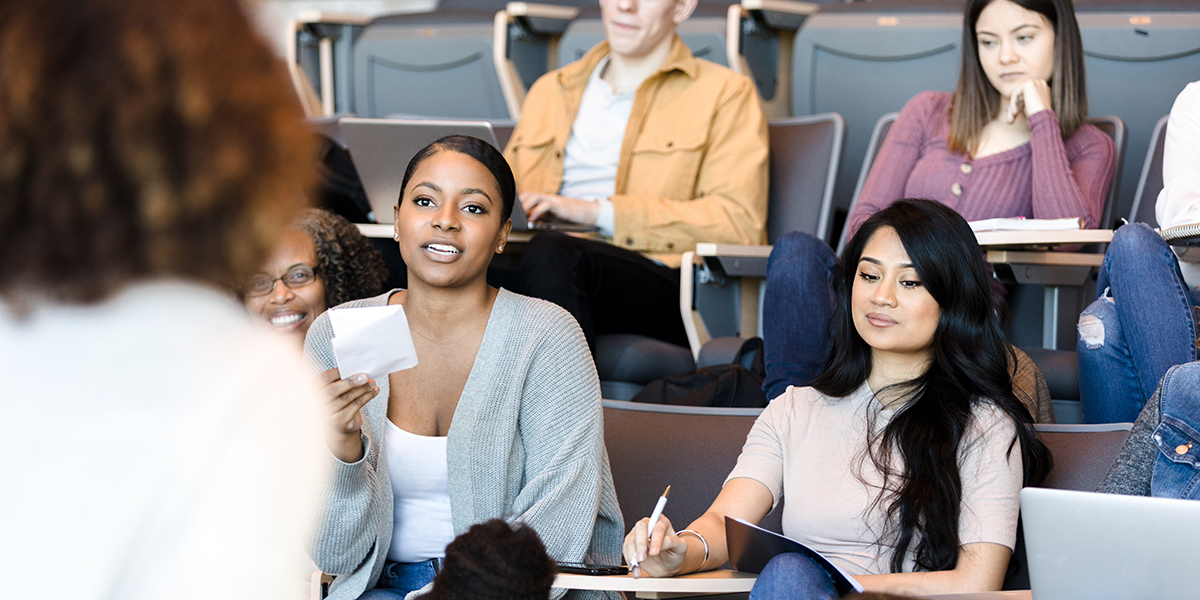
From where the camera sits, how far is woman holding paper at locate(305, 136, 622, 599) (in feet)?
5.31

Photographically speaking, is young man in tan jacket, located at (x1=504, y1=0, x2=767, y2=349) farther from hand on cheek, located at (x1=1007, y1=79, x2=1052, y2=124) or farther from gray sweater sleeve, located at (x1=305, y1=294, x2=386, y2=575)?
gray sweater sleeve, located at (x1=305, y1=294, x2=386, y2=575)

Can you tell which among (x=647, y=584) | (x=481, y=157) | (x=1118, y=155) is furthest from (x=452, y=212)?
(x=1118, y=155)

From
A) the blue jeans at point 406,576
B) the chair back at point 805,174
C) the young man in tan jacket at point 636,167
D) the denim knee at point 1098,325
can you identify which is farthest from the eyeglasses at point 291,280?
the denim knee at point 1098,325

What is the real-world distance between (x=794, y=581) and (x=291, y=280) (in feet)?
4.44

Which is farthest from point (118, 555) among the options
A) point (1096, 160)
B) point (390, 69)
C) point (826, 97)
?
point (390, 69)

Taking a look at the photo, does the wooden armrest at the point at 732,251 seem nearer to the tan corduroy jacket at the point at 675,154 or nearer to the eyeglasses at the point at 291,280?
the tan corduroy jacket at the point at 675,154

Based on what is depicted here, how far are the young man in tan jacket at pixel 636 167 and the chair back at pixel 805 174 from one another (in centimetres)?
13

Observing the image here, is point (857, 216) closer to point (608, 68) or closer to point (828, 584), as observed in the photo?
point (608, 68)

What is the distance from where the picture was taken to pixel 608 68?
10.8 ft

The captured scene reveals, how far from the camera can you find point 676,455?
2000mm

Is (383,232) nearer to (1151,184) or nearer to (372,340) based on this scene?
(372,340)

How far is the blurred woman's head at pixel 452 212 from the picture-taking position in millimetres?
1746

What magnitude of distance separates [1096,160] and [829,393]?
1.26 meters

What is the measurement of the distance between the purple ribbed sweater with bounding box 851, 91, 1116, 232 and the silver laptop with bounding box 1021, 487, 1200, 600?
140cm
